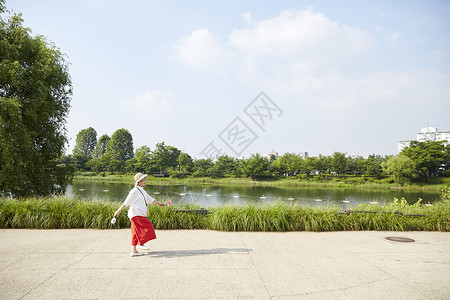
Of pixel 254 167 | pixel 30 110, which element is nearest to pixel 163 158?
pixel 254 167

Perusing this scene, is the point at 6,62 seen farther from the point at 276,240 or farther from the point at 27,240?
the point at 276,240

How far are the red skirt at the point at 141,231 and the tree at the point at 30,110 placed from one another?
8584mm

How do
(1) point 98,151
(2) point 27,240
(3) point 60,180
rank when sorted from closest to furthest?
(2) point 27,240
(3) point 60,180
(1) point 98,151

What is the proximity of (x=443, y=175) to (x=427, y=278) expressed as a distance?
66.7 meters

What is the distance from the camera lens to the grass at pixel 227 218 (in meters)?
6.11

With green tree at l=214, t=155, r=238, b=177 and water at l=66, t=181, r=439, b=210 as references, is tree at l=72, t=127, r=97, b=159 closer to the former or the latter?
green tree at l=214, t=155, r=238, b=177

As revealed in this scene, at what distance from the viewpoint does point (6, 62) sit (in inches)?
396

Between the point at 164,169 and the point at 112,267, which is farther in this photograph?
the point at 164,169

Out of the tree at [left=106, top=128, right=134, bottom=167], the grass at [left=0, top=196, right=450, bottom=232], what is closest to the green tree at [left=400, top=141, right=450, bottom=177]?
the grass at [left=0, top=196, right=450, bottom=232]

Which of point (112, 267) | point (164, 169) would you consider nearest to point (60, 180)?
point (112, 267)

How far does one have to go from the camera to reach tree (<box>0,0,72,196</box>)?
32.4ft

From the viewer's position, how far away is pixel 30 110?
10547mm

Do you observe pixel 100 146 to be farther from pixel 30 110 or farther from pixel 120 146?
pixel 30 110

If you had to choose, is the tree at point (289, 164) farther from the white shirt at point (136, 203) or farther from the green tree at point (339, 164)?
the white shirt at point (136, 203)
